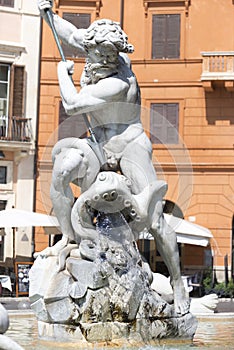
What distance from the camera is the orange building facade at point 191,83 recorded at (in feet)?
88.8

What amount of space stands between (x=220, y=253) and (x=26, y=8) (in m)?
9.72

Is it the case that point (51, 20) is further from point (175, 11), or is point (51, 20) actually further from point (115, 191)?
point (175, 11)

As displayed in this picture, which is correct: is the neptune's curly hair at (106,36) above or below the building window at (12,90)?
below

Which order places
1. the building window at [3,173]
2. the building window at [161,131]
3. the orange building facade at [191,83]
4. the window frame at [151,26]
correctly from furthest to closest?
1. the window frame at [151,26]
2. the building window at [3,173]
3. the orange building facade at [191,83]
4. the building window at [161,131]

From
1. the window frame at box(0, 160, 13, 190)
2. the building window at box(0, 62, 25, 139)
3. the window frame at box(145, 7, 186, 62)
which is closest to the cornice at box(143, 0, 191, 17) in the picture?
the window frame at box(145, 7, 186, 62)

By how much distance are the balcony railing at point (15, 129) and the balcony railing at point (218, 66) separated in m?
5.56

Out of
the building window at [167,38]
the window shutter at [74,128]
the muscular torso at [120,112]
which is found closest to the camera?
the muscular torso at [120,112]

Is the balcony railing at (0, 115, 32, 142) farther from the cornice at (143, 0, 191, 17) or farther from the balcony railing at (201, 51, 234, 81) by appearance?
the balcony railing at (201, 51, 234, 81)

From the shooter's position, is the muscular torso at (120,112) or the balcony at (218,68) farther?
the balcony at (218,68)

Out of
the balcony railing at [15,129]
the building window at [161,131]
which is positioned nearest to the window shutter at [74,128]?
the building window at [161,131]

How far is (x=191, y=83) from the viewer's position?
27891mm

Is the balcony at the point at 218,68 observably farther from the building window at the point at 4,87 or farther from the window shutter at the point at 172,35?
the building window at the point at 4,87

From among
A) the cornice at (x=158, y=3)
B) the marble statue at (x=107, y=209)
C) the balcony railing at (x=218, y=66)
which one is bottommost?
the marble statue at (x=107, y=209)

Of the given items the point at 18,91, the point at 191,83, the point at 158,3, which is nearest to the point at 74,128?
the point at 18,91
